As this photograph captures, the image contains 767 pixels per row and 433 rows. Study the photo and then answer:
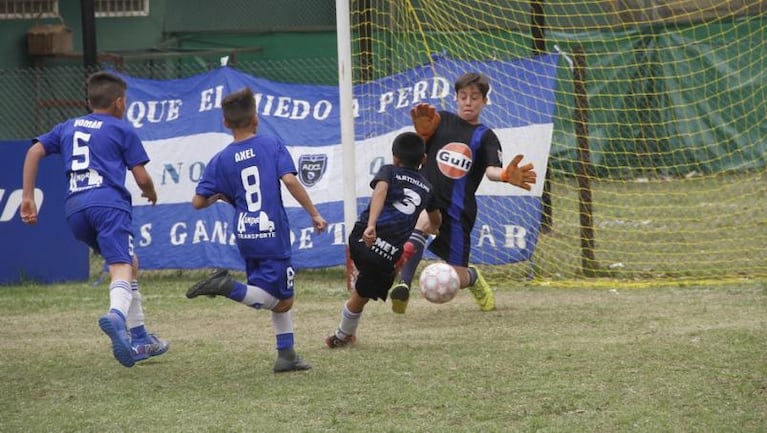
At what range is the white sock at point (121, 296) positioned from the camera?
688cm

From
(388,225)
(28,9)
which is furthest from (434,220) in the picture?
(28,9)

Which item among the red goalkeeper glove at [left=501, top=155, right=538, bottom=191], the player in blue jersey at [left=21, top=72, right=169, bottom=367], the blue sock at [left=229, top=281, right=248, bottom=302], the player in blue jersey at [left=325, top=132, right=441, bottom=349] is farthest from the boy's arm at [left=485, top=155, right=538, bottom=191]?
the player in blue jersey at [left=21, top=72, right=169, bottom=367]

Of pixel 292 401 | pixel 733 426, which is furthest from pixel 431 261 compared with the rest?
pixel 733 426

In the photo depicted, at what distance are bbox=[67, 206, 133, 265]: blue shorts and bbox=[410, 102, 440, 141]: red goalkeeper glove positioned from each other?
2265 mm

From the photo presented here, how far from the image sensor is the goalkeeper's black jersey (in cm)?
869

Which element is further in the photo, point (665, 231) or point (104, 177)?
point (665, 231)

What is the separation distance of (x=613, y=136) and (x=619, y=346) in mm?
7946

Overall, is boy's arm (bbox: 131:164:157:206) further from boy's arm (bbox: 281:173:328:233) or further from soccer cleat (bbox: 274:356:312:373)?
soccer cleat (bbox: 274:356:312:373)

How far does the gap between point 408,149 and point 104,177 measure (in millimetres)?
1800

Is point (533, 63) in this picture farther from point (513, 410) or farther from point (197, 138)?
point (513, 410)

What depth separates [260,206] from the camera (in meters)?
6.95

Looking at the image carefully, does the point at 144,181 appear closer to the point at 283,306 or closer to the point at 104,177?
the point at 104,177

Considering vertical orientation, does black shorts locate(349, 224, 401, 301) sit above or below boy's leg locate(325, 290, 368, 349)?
above

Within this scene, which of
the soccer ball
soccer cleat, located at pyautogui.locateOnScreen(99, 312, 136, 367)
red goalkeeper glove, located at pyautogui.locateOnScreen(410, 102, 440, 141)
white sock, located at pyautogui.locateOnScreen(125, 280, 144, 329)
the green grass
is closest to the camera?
soccer cleat, located at pyautogui.locateOnScreen(99, 312, 136, 367)
